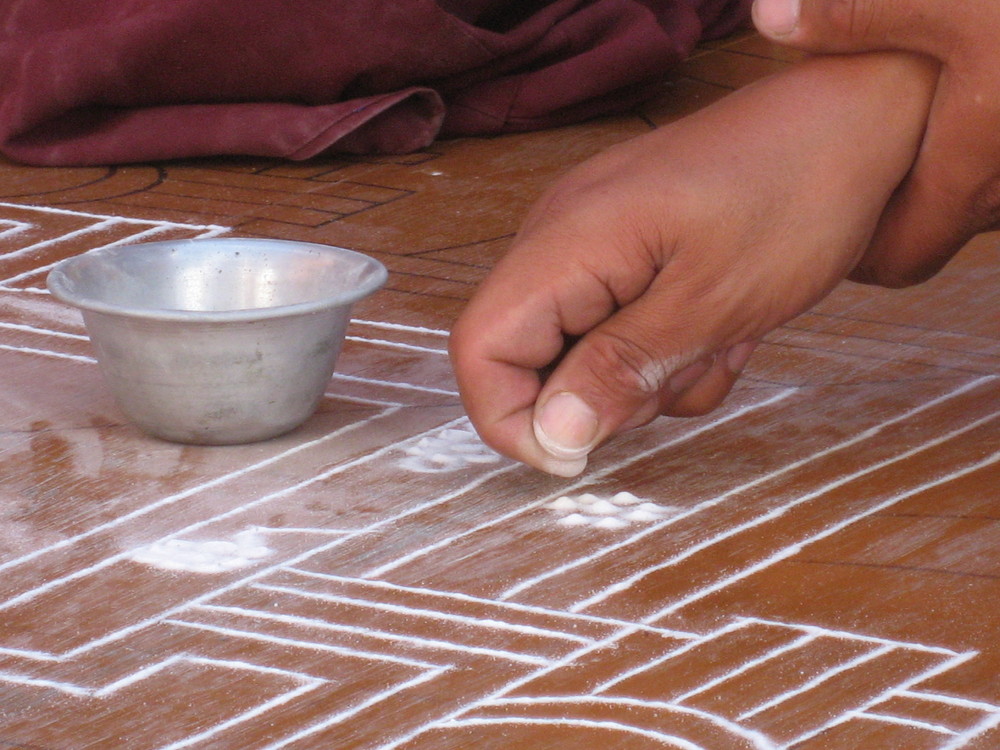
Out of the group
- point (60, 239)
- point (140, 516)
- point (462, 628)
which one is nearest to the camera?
point (462, 628)

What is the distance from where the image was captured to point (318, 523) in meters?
0.86

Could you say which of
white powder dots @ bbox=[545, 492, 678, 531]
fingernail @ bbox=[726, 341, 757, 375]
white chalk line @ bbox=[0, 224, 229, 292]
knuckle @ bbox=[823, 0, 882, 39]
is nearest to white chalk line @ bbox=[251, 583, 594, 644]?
white powder dots @ bbox=[545, 492, 678, 531]

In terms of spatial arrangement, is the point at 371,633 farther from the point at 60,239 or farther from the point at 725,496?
the point at 60,239

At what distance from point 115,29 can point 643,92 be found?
2.32 feet

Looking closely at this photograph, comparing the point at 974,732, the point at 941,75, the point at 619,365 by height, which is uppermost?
the point at 941,75

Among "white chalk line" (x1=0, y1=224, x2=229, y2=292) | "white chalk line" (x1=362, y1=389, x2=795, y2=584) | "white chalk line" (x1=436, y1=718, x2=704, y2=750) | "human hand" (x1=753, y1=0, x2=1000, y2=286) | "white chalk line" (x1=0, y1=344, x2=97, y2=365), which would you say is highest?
"human hand" (x1=753, y1=0, x2=1000, y2=286)

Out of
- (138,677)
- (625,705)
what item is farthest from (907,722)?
(138,677)

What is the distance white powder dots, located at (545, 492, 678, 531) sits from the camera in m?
0.86

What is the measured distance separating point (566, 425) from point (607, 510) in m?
0.07

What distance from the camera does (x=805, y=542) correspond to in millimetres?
830

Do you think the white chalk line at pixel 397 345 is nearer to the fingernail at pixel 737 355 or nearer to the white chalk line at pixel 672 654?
the fingernail at pixel 737 355

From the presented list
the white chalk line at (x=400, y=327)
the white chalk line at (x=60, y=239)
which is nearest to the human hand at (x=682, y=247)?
the white chalk line at (x=400, y=327)

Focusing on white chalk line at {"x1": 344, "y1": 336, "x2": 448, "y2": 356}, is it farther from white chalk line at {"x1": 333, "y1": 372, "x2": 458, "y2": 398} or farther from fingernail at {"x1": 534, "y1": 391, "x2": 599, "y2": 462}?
fingernail at {"x1": 534, "y1": 391, "x2": 599, "y2": 462}

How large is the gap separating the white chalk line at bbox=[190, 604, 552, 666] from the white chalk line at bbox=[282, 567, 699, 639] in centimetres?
4
